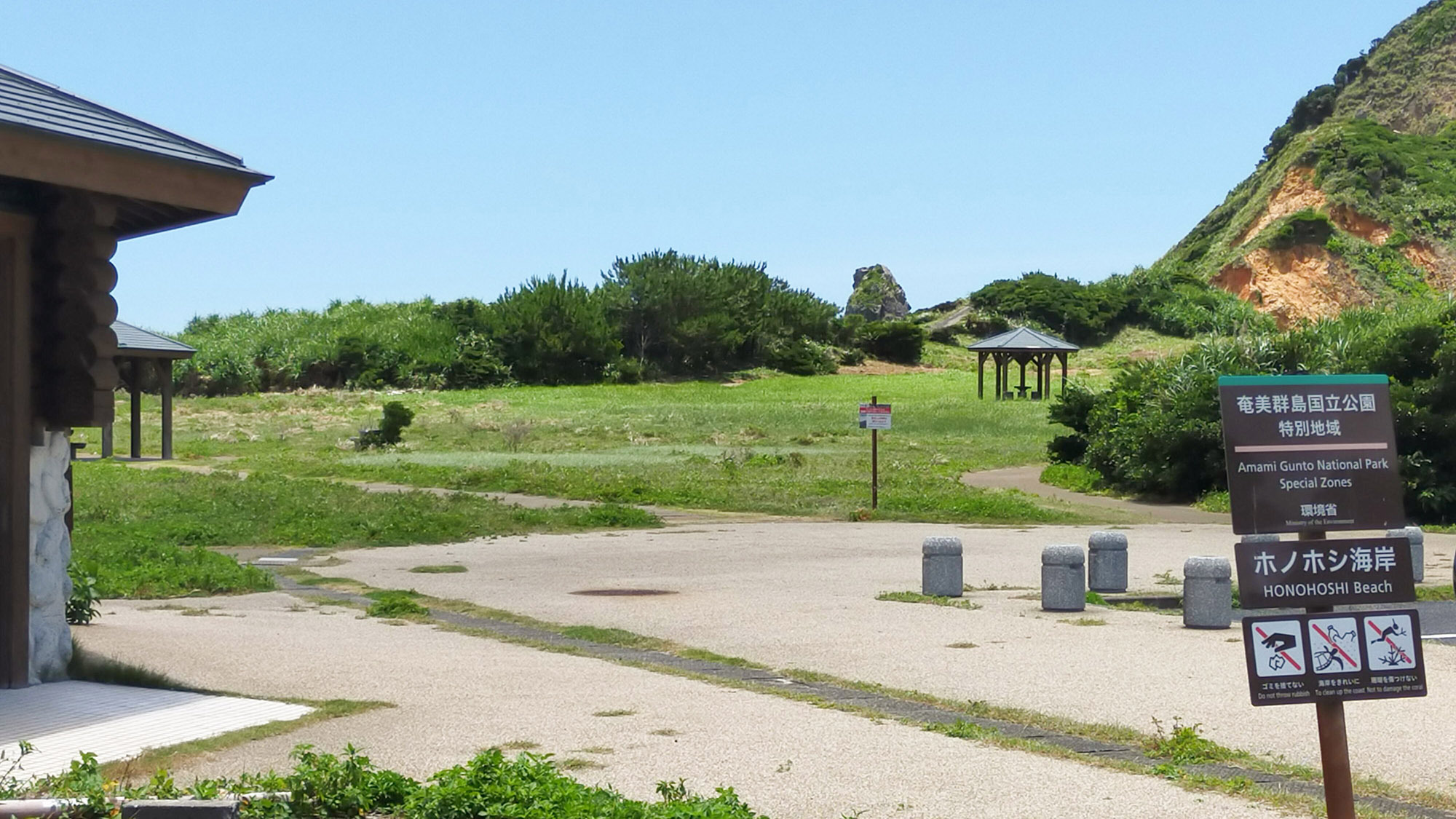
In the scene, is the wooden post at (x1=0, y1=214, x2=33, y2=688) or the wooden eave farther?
the wooden post at (x1=0, y1=214, x2=33, y2=688)

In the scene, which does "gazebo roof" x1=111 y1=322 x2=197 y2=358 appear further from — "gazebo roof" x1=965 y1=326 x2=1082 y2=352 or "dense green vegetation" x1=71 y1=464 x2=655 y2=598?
"gazebo roof" x1=965 y1=326 x2=1082 y2=352

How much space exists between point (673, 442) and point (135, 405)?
13.7 meters

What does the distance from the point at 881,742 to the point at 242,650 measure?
493 cm

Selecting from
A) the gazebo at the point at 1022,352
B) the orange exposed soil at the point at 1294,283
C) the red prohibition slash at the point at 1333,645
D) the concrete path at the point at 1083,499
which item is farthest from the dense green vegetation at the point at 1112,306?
the red prohibition slash at the point at 1333,645

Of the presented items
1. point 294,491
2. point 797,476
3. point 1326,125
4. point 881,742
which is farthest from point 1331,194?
point 881,742

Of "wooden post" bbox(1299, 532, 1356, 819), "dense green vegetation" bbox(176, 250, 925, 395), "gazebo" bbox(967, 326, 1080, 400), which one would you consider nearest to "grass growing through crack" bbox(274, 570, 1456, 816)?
"wooden post" bbox(1299, 532, 1356, 819)

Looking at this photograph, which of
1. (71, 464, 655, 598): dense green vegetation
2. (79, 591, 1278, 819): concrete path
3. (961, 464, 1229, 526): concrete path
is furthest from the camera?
(961, 464, 1229, 526): concrete path

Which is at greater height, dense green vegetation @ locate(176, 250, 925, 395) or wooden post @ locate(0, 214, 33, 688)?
dense green vegetation @ locate(176, 250, 925, 395)

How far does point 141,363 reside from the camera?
122 feet

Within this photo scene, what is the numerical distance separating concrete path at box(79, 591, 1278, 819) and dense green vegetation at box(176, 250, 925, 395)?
186ft

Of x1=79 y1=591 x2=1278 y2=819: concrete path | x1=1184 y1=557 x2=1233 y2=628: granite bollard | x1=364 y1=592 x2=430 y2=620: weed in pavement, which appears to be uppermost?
x1=1184 y1=557 x2=1233 y2=628: granite bollard

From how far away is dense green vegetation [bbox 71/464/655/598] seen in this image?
14539mm

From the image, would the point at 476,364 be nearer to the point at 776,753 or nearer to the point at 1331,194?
the point at 1331,194

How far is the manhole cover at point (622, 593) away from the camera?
46.9 feet
